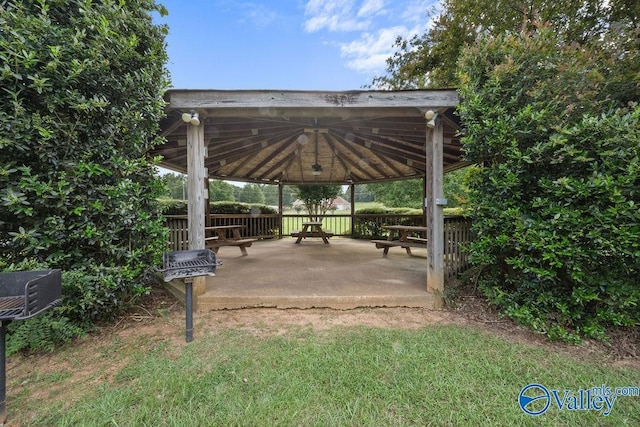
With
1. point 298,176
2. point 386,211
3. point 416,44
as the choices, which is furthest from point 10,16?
point 416,44

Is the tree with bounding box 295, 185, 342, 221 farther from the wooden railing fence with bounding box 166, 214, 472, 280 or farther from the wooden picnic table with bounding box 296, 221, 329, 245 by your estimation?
the wooden picnic table with bounding box 296, 221, 329, 245

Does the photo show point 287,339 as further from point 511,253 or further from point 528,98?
point 528,98

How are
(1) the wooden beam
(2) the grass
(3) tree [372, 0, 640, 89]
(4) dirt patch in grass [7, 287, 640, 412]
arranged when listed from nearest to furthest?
(2) the grass
(4) dirt patch in grass [7, 287, 640, 412]
(1) the wooden beam
(3) tree [372, 0, 640, 89]

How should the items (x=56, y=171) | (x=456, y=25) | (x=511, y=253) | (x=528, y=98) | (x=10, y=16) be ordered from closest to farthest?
(x=10, y=16), (x=56, y=171), (x=528, y=98), (x=511, y=253), (x=456, y=25)

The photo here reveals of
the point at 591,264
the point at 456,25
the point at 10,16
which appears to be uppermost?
the point at 456,25

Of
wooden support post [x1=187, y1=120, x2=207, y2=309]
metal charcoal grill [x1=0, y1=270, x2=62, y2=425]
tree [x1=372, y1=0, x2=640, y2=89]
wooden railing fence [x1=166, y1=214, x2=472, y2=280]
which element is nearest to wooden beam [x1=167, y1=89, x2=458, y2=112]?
wooden support post [x1=187, y1=120, x2=207, y2=309]

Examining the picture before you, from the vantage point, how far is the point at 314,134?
5.39 m

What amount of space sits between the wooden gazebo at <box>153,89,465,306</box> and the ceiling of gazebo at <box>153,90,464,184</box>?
1 centimetres

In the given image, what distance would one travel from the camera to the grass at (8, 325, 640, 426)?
160cm

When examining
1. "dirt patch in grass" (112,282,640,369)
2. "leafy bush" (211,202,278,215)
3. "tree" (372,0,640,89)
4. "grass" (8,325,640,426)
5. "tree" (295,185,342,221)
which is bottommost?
"grass" (8,325,640,426)

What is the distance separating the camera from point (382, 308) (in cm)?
323

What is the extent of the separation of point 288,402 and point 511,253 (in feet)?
9.64

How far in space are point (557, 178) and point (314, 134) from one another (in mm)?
4056

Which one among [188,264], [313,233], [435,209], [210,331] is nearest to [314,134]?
[435,209]
